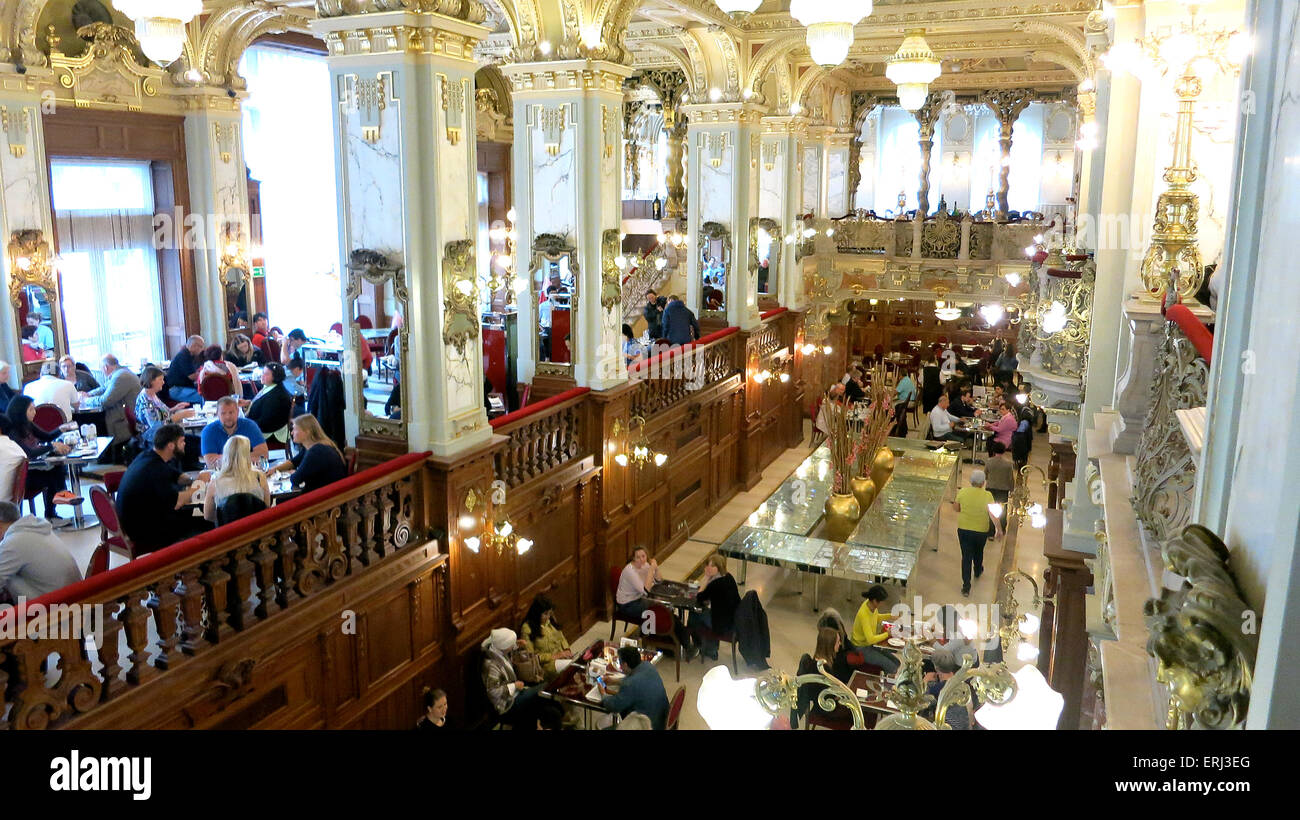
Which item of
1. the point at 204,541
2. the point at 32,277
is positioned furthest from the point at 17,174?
the point at 204,541

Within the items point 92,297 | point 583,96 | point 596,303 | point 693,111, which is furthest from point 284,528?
point 693,111

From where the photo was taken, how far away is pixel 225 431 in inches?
287

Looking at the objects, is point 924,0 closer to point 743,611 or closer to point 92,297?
point 743,611

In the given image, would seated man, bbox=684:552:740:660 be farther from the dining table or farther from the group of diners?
the dining table

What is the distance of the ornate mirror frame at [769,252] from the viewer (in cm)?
1390

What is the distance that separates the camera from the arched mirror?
44.5ft

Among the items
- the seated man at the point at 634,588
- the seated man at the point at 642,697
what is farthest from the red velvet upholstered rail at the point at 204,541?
the seated man at the point at 634,588

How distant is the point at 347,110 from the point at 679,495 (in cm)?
680

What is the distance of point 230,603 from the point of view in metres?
5.56

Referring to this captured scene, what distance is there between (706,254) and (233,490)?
29.9 ft

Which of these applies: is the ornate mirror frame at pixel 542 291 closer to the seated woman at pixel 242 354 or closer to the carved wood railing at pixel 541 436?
the carved wood railing at pixel 541 436

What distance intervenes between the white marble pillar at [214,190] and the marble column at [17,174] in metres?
2.35

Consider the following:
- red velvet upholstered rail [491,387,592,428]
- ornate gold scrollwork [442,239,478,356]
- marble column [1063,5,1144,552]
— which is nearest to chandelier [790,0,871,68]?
marble column [1063,5,1144,552]

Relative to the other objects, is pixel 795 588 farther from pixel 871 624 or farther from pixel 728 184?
pixel 728 184
